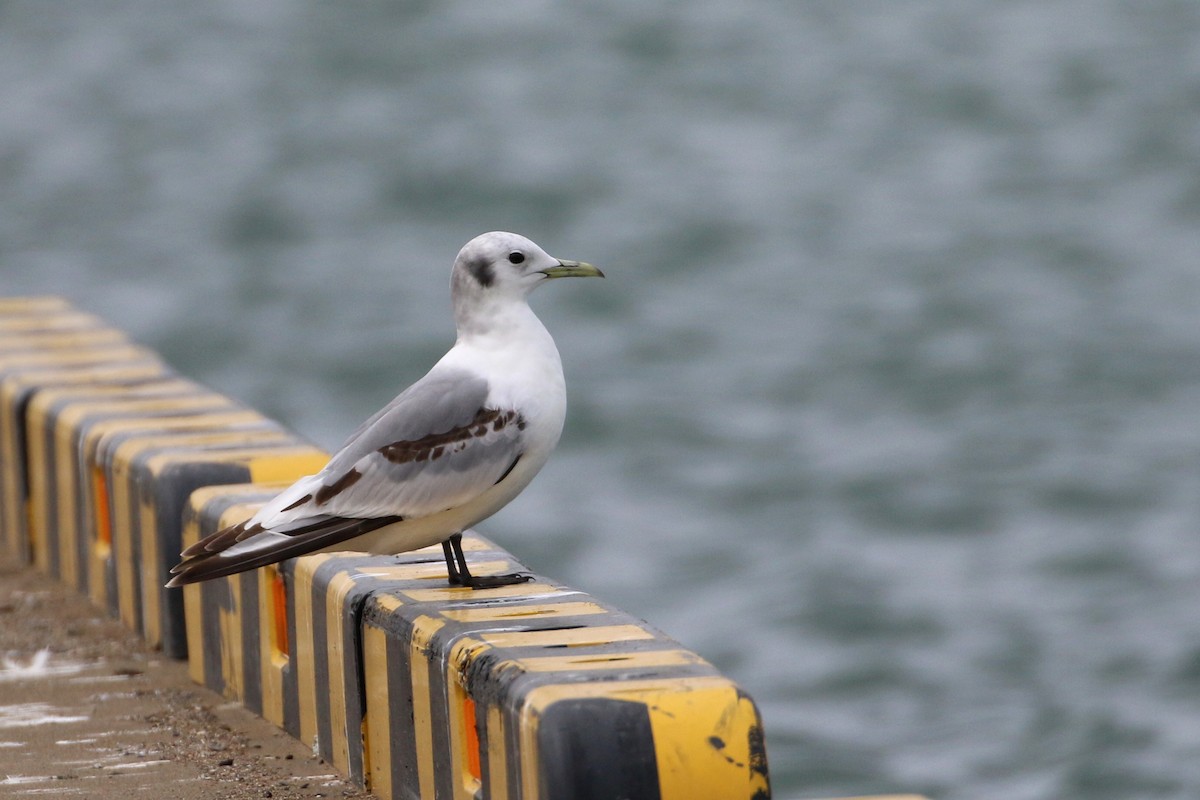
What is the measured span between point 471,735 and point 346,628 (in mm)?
777

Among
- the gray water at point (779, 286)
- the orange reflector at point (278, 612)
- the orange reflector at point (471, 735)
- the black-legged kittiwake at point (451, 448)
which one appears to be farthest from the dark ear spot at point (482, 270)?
the gray water at point (779, 286)

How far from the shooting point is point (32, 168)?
2291 cm

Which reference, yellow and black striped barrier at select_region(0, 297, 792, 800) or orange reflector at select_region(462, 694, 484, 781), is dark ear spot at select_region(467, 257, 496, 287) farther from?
orange reflector at select_region(462, 694, 484, 781)

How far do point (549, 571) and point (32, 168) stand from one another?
40.1ft

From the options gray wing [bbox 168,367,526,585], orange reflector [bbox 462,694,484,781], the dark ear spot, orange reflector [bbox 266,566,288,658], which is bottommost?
orange reflector [bbox 462,694,484,781]

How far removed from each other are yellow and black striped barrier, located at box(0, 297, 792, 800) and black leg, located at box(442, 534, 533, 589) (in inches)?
1.4

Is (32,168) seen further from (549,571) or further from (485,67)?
(549,571)

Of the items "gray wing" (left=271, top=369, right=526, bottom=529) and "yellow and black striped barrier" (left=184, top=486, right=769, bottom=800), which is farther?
"gray wing" (left=271, top=369, right=526, bottom=529)

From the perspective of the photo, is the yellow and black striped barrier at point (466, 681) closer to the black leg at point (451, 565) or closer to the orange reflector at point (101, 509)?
the black leg at point (451, 565)

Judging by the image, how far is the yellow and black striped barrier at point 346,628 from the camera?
4133mm

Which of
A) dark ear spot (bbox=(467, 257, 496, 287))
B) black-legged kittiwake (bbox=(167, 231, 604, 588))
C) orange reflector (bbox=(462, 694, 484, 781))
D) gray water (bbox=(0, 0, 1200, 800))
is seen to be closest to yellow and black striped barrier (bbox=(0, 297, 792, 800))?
orange reflector (bbox=(462, 694, 484, 781))

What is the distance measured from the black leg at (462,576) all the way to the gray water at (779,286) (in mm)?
4300

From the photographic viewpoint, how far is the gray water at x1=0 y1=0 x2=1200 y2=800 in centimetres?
1141

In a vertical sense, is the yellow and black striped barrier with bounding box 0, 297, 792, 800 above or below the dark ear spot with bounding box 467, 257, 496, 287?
below
